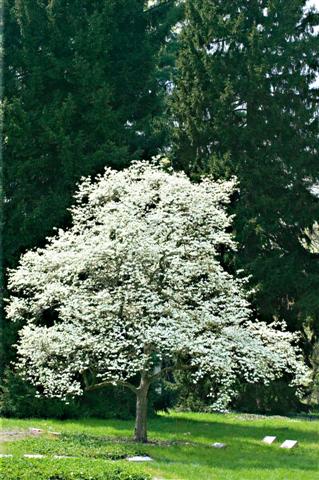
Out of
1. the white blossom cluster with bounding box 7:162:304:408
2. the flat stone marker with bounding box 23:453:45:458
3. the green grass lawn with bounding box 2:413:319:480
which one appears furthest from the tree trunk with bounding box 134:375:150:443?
the flat stone marker with bounding box 23:453:45:458

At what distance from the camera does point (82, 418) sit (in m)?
21.6

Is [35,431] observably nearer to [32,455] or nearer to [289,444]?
[32,455]

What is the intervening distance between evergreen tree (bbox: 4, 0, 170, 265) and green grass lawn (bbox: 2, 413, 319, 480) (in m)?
6.34

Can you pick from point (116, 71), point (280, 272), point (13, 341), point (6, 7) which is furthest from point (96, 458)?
point (6, 7)

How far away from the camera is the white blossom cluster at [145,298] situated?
16141 millimetres

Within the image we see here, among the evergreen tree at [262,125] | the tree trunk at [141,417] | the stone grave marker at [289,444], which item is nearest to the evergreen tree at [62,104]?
the evergreen tree at [262,125]

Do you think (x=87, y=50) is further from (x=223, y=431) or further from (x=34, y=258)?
(x=223, y=431)

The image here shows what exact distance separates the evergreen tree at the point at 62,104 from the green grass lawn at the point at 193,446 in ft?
20.8

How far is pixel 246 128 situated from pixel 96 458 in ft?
53.2

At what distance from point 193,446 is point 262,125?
546 inches

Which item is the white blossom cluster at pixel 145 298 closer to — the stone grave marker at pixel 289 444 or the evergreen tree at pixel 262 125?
the stone grave marker at pixel 289 444

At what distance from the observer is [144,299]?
1650 centimetres

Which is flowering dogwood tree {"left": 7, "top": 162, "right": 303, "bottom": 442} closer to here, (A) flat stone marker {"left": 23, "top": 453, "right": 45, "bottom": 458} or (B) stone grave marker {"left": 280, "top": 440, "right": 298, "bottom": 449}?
(B) stone grave marker {"left": 280, "top": 440, "right": 298, "bottom": 449}

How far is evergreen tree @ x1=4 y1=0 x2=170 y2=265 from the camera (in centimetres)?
2316
